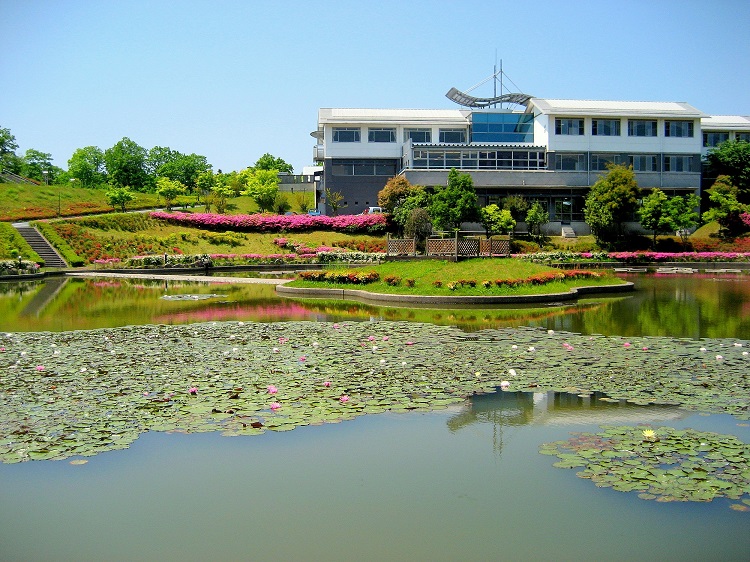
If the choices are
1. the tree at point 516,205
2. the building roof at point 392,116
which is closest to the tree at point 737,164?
the tree at point 516,205

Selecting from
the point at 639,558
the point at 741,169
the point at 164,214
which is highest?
the point at 741,169

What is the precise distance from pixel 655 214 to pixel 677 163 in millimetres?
10140

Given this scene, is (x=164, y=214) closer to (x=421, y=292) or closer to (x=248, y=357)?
(x=421, y=292)

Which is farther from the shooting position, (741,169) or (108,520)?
(741,169)

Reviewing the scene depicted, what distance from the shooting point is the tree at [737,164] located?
57.3 metres

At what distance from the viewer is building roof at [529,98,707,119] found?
184ft

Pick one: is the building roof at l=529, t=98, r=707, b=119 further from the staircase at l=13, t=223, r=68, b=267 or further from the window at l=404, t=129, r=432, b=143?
the staircase at l=13, t=223, r=68, b=267

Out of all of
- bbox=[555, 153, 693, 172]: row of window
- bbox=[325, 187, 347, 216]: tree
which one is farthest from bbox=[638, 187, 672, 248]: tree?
bbox=[325, 187, 347, 216]: tree

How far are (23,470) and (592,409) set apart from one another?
6.68 m

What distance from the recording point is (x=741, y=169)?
191 feet

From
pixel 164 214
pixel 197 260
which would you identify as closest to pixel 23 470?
pixel 197 260

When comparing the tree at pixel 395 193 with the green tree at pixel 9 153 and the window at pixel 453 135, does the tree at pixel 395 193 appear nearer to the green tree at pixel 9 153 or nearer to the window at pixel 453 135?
the window at pixel 453 135

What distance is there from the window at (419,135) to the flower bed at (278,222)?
10.6 meters

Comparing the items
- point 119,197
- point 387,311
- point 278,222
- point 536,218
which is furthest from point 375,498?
point 119,197
